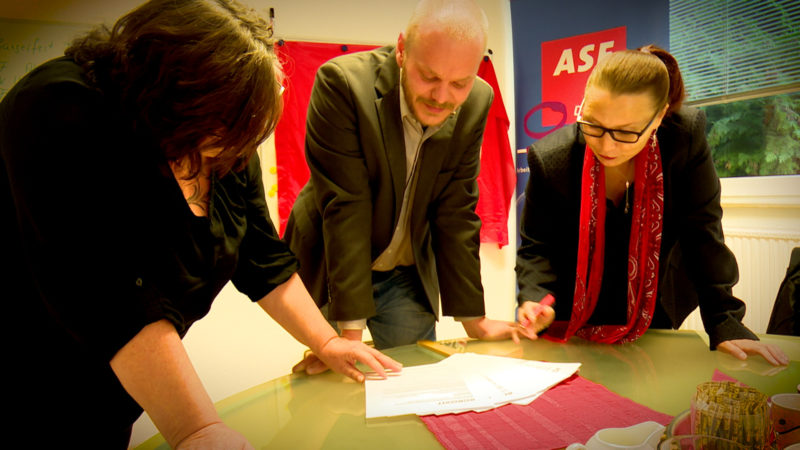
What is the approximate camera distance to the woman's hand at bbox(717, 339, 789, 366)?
1.00 metres

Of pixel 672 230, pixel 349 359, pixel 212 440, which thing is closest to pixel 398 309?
pixel 349 359

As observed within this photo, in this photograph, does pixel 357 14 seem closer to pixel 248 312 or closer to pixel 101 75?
pixel 101 75

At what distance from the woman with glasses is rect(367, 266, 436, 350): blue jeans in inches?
10.8

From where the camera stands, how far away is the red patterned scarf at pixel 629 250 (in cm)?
117

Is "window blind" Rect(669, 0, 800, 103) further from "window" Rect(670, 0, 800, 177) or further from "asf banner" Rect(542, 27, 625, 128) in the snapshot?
"asf banner" Rect(542, 27, 625, 128)

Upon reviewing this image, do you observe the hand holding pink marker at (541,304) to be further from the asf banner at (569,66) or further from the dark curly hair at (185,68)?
the dark curly hair at (185,68)

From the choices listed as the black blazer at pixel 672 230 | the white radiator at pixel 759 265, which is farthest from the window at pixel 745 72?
the white radiator at pixel 759 265

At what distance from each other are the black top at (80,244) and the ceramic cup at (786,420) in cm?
74

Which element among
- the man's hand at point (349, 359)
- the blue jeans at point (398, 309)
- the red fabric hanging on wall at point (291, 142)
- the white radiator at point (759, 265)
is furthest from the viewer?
the red fabric hanging on wall at point (291, 142)

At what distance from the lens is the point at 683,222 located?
47.7 inches

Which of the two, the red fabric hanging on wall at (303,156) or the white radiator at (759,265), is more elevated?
the red fabric hanging on wall at (303,156)

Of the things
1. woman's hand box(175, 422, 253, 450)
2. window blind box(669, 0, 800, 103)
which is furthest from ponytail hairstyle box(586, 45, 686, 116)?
woman's hand box(175, 422, 253, 450)

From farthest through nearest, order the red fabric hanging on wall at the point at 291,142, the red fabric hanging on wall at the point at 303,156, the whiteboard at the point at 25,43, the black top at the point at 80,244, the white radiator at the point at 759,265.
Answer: the red fabric hanging on wall at the point at 291,142, the red fabric hanging on wall at the point at 303,156, the white radiator at the point at 759,265, the whiteboard at the point at 25,43, the black top at the point at 80,244

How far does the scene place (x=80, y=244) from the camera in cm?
53
